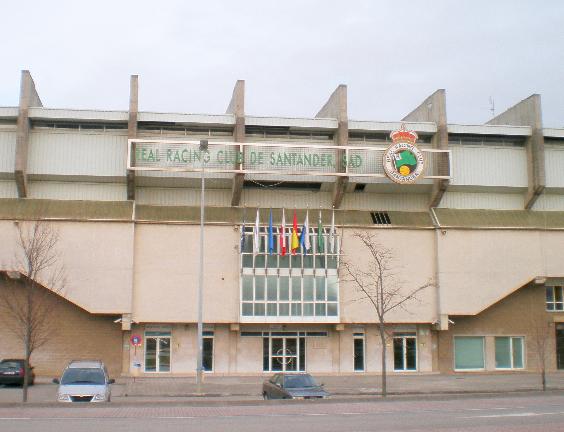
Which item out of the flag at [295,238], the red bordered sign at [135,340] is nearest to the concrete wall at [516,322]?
the flag at [295,238]

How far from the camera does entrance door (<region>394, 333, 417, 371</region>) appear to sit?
43.2 meters

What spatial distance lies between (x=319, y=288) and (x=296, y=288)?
132 cm

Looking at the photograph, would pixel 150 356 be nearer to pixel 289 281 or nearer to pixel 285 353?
pixel 285 353

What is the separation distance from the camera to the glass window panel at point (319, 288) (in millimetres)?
41531

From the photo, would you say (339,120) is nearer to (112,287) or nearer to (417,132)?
(417,132)

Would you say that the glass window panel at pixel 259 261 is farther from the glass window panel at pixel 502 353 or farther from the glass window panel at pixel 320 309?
the glass window panel at pixel 502 353

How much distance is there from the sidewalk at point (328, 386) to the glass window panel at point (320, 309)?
11.6 feet

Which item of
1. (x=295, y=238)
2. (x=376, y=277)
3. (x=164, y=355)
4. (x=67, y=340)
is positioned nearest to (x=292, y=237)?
(x=295, y=238)

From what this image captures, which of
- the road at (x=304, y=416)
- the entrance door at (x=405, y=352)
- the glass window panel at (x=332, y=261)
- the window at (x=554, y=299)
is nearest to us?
the road at (x=304, y=416)

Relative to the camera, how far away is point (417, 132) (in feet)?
143

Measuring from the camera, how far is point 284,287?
1631 inches

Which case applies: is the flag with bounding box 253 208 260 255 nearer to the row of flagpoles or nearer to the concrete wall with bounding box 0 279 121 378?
the row of flagpoles

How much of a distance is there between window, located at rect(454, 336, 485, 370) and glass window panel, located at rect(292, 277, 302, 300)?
10.2 meters

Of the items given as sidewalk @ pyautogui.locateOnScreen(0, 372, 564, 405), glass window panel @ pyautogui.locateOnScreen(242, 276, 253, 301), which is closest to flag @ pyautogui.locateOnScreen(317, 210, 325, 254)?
glass window panel @ pyautogui.locateOnScreen(242, 276, 253, 301)
